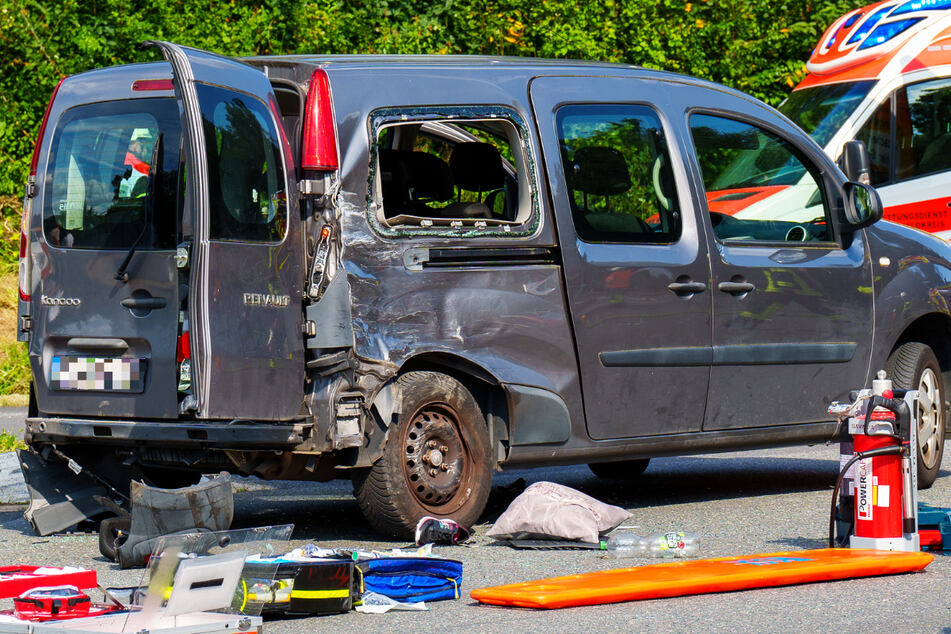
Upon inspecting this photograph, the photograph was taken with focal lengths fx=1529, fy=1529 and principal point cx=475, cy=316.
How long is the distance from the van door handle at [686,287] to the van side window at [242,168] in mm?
2209

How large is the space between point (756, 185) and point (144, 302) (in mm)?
3814

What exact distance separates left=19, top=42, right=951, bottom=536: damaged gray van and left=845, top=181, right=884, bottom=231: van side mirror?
15 mm

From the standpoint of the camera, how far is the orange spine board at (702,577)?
5637 millimetres

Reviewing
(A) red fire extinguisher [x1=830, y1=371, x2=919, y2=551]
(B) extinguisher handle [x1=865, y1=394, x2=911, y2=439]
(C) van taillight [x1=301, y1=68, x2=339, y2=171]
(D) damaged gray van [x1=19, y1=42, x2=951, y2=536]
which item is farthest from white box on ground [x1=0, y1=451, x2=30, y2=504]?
(B) extinguisher handle [x1=865, y1=394, x2=911, y2=439]

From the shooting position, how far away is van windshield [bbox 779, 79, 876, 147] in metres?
14.2

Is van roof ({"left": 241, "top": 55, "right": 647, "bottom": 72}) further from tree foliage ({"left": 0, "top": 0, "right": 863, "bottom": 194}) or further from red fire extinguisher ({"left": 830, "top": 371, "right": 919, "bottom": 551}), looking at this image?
tree foliage ({"left": 0, "top": 0, "right": 863, "bottom": 194})

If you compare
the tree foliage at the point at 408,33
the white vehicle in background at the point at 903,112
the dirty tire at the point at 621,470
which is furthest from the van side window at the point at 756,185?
the tree foliage at the point at 408,33

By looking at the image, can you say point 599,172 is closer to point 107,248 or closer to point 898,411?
point 898,411

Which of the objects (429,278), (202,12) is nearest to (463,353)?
(429,278)

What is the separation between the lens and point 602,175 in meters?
7.72

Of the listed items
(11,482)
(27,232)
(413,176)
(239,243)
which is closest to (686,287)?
(413,176)

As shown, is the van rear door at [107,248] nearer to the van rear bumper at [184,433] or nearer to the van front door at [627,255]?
the van rear bumper at [184,433]

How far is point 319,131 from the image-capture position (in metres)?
6.74

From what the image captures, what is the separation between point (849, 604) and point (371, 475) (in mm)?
2265
